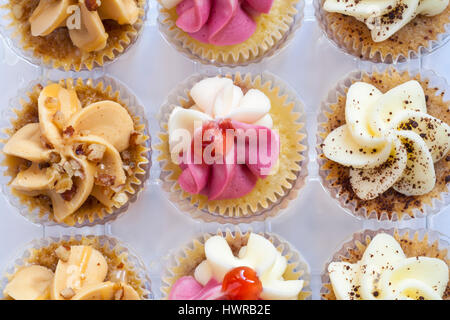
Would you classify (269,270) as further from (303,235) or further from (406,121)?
(406,121)

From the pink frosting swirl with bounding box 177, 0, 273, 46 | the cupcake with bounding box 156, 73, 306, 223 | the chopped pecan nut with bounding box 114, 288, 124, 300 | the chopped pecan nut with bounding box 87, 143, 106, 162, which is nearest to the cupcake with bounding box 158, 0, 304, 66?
the pink frosting swirl with bounding box 177, 0, 273, 46

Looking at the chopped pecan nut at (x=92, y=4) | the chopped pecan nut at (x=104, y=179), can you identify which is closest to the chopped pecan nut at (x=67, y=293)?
the chopped pecan nut at (x=104, y=179)

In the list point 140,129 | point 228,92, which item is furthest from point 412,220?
point 140,129

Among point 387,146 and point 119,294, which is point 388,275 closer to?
point 387,146

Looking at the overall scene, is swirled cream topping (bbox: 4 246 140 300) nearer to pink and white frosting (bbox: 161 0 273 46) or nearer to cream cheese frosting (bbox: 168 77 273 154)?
cream cheese frosting (bbox: 168 77 273 154)

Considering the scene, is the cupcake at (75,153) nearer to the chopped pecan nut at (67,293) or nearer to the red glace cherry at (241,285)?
the chopped pecan nut at (67,293)

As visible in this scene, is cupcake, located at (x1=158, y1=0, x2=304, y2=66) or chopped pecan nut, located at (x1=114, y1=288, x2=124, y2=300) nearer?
chopped pecan nut, located at (x1=114, y1=288, x2=124, y2=300)

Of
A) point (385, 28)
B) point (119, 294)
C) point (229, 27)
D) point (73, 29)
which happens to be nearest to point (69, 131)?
point (73, 29)
